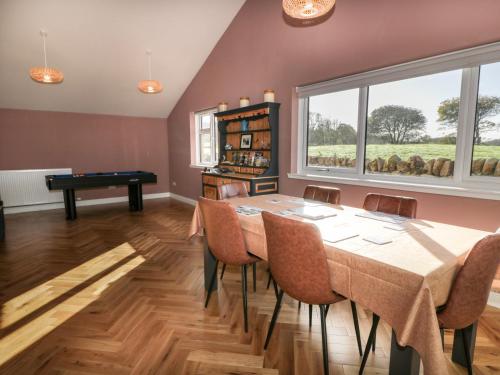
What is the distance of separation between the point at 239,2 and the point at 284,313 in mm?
4762

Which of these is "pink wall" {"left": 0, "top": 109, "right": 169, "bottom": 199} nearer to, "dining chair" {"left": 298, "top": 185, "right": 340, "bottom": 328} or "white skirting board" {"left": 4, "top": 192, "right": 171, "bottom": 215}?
"white skirting board" {"left": 4, "top": 192, "right": 171, "bottom": 215}

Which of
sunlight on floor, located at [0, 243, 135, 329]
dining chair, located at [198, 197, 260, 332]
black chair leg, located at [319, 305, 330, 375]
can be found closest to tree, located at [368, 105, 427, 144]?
dining chair, located at [198, 197, 260, 332]

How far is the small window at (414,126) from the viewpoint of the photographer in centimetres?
267

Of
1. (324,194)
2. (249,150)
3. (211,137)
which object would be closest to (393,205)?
(324,194)

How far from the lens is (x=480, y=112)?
96.7 inches

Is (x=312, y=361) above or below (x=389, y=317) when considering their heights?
below

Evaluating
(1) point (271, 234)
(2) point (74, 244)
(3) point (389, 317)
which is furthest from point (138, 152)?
(3) point (389, 317)

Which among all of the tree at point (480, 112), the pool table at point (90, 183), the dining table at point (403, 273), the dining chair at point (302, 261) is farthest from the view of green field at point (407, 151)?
the pool table at point (90, 183)

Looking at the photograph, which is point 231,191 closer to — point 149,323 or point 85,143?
point 149,323

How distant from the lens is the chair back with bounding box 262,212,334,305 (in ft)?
4.78

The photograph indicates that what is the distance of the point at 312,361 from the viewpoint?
179 cm

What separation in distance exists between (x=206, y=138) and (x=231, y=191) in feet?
11.9

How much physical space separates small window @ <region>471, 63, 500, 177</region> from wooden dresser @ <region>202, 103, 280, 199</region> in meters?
2.38

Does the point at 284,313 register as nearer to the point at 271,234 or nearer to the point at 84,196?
the point at 271,234
